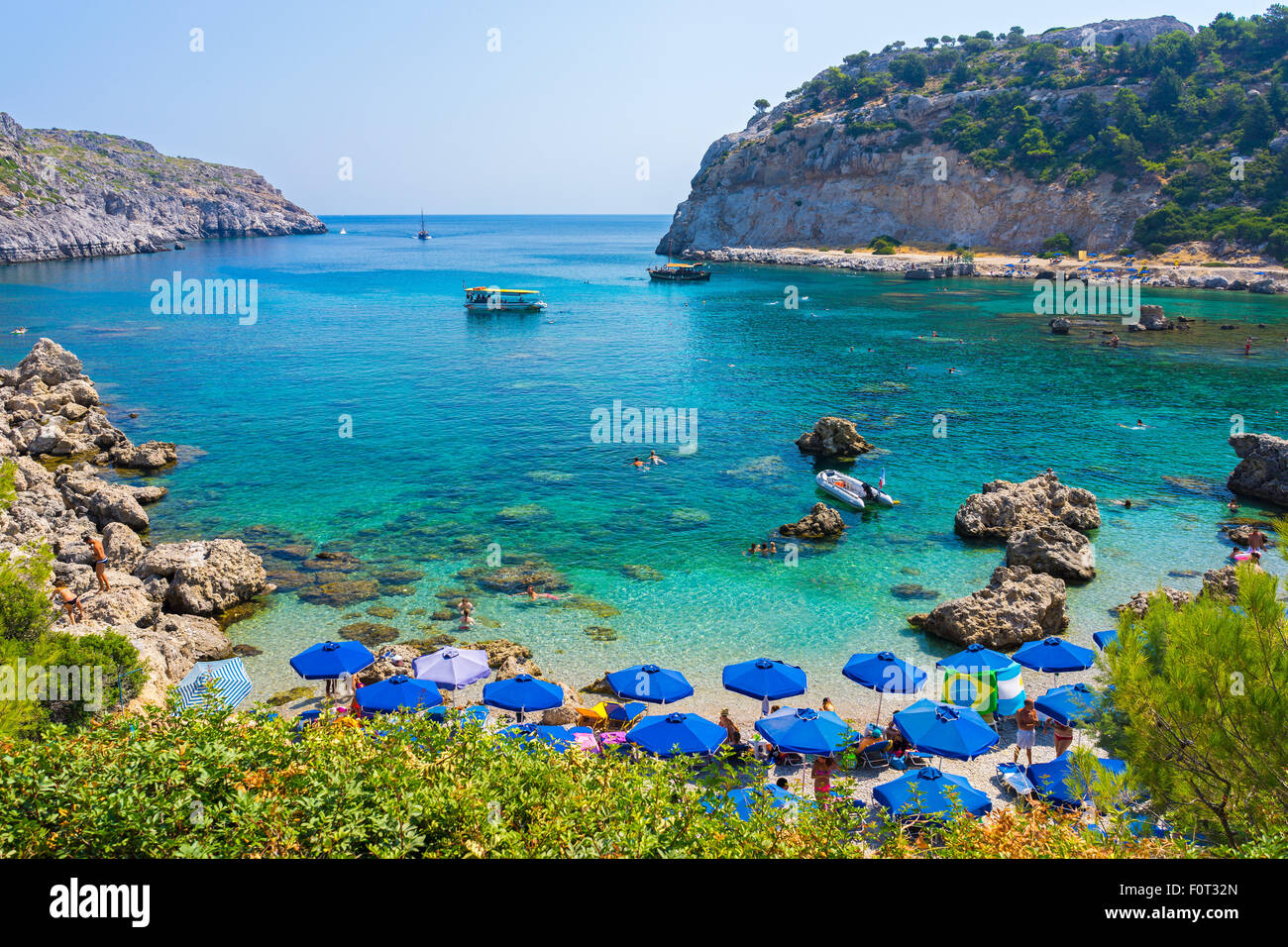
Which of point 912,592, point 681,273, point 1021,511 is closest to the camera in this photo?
point 912,592

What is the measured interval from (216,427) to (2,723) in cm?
4048

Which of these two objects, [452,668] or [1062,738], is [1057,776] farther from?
[452,668]

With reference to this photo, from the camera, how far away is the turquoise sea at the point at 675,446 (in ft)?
83.7

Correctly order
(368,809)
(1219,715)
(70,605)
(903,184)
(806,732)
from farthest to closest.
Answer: (903,184), (70,605), (806,732), (1219,715), (368,809)

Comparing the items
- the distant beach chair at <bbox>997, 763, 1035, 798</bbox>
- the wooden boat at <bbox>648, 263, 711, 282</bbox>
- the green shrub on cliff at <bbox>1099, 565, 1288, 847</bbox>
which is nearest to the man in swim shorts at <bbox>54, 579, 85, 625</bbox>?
the distant beach chair at <bbox>997, 763, 1035, 798</bbox>

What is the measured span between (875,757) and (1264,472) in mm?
28410

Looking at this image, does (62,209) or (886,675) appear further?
(62,209)

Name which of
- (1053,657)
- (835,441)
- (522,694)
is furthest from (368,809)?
(835,441)

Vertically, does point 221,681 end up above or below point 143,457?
below

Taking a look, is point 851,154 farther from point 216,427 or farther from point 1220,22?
point 216,427

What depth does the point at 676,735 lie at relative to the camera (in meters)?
16.3

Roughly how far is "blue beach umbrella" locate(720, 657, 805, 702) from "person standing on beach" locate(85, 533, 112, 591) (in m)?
18.1

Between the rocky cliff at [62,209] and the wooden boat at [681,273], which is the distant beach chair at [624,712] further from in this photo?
the rocky cliff at [62,209]

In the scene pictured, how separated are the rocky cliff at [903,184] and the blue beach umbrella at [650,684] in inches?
4899
